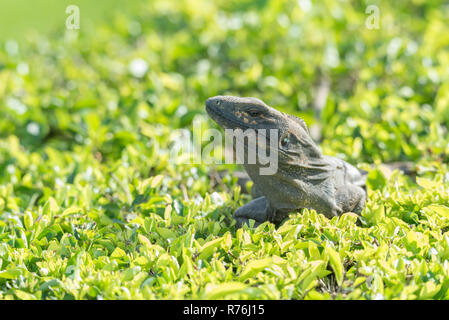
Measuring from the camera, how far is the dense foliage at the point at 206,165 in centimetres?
272

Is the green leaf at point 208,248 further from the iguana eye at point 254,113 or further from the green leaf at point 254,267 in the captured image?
the iguana eye at point 254,113

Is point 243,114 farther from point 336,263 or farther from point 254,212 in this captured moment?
point 336,263

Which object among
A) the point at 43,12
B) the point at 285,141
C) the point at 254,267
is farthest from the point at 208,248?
the point at 43,12

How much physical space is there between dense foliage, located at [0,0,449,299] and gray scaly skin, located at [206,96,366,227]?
106 mm

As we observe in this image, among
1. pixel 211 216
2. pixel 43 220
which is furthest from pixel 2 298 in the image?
pixel 211 216

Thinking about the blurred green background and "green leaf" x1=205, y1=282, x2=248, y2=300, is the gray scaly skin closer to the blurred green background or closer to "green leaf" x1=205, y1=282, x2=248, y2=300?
"green leaf" x1=205, y1=282, x2=248, y2=300

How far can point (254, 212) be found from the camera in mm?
3383

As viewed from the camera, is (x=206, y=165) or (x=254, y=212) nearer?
(x=254, y=212)

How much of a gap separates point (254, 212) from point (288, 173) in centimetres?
40

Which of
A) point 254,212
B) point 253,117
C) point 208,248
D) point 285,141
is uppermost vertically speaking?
point 253,117

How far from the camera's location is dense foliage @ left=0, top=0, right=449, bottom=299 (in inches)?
107

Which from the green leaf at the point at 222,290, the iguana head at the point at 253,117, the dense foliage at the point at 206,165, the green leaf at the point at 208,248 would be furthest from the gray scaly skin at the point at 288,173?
the green leaf at the point at 222,290

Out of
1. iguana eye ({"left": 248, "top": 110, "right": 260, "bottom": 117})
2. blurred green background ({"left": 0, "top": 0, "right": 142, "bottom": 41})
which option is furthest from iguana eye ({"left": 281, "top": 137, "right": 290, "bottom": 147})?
blurred green background ({"left": 0, "top": 0, "right": 142, "bottom": 41})

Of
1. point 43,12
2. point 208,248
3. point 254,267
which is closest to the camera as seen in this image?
point 254,267
